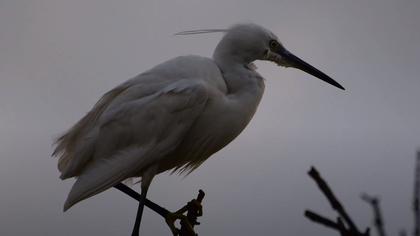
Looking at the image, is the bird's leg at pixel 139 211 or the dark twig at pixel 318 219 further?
the bird's leg at pixel 139 211

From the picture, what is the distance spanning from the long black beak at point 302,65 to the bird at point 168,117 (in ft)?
0.06

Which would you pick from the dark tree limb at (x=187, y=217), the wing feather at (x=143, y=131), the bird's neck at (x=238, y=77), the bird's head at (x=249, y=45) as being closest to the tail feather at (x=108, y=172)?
the wing feather at (x=143, y=131)

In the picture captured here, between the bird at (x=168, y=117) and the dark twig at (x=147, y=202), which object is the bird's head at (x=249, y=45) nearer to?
the bird at (x=168, y=117)

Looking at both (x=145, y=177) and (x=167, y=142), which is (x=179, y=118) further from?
(x=145, y=177)

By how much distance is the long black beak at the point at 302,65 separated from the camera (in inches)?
236

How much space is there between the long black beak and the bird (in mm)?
19

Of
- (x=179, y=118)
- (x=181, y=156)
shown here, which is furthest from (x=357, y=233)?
(x=181, y=156)

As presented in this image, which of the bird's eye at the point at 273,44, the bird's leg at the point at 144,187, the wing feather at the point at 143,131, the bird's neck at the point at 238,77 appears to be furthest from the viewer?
the bird's eye at the point at 273,44

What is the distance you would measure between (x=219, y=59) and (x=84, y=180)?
65.5 inches

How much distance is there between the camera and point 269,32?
5.84 m

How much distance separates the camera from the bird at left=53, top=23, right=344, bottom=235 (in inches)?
214

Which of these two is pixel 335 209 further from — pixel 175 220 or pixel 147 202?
pixel 147 202

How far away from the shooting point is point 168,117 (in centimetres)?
542

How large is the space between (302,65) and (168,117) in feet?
5.00
